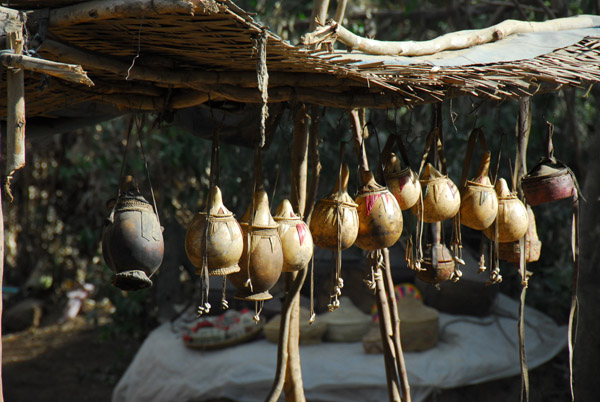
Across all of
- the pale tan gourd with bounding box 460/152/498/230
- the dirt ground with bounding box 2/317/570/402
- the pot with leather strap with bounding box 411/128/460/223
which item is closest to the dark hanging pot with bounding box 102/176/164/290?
the pot with leather strap with bounding box 411/128/460/223

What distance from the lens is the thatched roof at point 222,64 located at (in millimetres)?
1542

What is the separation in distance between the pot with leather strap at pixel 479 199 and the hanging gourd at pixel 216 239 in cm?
104

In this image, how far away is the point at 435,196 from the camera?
2.52 metres

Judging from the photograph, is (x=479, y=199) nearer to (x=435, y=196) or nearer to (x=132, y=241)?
(x=435, y=196)

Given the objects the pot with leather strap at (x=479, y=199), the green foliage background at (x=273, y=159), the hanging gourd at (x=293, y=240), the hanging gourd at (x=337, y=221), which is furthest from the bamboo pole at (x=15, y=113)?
the green foliage background at (x=273, y=159)

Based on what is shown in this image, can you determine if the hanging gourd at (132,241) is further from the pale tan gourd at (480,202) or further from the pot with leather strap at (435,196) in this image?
the pale tan gourd at (480,202)

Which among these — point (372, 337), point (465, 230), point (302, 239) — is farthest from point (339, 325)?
point (302, 239)

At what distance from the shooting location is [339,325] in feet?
16.7

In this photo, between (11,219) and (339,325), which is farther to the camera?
(11,219)

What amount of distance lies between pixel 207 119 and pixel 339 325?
2711 millimetres

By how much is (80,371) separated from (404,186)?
536cm

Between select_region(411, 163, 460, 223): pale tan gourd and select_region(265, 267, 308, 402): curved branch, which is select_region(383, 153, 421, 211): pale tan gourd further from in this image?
select_region(265, 267, 308, 402): curved branch

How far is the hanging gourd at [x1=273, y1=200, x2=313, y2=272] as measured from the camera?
84.4 inches

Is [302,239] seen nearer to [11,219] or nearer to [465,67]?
[465,67]
